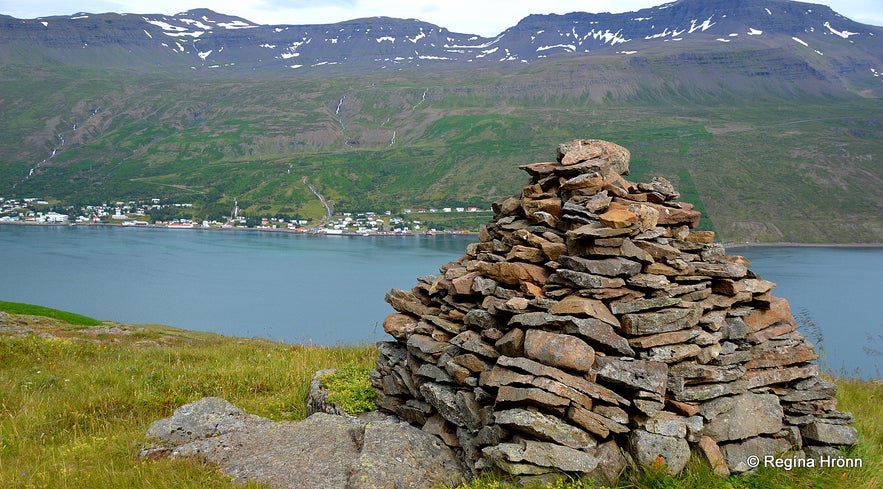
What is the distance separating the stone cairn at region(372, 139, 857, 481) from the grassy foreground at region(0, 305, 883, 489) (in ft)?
1.70

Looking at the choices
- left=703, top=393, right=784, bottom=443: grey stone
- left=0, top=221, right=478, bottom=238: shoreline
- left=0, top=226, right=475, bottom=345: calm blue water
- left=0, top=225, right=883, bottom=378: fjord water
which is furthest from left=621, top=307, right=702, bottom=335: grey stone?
left=0, top=221, right=478, bottom=238: shoreline

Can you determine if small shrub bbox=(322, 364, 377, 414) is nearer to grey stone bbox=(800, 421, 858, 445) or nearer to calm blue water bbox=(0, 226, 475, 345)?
grey stone bbox=(800, 421, 858, 445)

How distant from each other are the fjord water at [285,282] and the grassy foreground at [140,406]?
985 inches

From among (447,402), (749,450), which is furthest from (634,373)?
(447,402)

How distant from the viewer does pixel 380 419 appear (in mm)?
11062

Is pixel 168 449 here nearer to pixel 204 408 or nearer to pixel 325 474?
pixel 204 408

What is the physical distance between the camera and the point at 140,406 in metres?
12.1

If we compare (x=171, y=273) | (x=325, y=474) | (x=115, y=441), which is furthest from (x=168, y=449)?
(x=171, y=273)

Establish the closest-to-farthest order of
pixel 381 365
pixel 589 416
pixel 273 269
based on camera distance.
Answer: pixel 589 416
pixel 381 365
pixel 273 269

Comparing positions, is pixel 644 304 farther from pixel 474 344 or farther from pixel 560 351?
pixel 474 344

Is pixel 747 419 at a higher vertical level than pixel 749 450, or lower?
higher

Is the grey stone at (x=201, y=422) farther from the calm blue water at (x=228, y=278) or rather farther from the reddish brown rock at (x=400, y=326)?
the calm blue water at (x=228, y=278)

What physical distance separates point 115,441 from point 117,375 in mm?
5222

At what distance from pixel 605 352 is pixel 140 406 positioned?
9.23 metres
